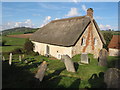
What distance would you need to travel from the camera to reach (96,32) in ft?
73.0

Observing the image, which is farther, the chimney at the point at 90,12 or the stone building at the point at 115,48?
the stone building at the point at 115,48

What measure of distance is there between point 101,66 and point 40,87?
26.0 feet

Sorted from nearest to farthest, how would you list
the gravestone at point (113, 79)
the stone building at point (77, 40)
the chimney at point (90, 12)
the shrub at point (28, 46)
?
1. the gravestone at point (113, 79)
2. the stone building at point (77, 40)
3. the chimney at point (90, 12)
4. the shrub at point (28, 46)

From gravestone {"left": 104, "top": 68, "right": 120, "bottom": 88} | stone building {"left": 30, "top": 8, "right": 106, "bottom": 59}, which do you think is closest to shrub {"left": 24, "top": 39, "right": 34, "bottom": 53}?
stone building {"left": 30, "top": 8, "right": 106, "bottom": 59}

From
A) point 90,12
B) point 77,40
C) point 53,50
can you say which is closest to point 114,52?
point 90,12

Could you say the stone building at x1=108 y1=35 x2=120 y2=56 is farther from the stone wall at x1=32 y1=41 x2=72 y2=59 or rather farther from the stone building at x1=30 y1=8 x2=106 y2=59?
the stone wall at x1=32 y1=41 x2=72 y2=59

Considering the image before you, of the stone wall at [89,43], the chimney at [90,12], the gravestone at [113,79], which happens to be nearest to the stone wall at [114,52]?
the stone wall at [89,43]

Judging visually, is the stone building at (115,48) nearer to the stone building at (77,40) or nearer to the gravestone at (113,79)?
the stone building at (77,40)

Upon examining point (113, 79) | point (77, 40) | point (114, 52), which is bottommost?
point (113, 79)

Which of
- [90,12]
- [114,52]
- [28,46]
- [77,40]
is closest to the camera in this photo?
[77,40]

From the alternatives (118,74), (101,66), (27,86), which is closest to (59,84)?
(27,86)

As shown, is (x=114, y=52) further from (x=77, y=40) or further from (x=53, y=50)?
(x=53, y=50)

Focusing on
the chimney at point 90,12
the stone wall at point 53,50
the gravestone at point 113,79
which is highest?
the chimney at point 90,12

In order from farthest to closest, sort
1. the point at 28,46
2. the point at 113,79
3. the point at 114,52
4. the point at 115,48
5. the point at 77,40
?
the point at 28,46, the point at 114,52, the point at 115,48, the point at 77,40, the point at 113,79
